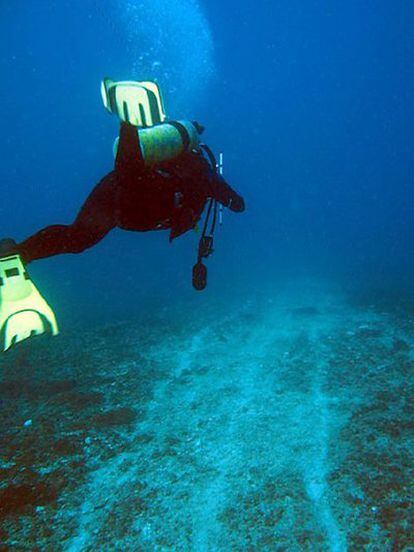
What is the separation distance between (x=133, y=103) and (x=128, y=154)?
0.38 m

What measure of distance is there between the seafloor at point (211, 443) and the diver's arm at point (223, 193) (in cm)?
296

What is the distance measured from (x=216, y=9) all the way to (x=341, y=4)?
14308 millimetres

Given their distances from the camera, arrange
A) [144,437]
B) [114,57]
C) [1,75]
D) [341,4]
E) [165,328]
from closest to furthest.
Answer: [144,437]
[165,328]
[341,4]
[1,75]
[114,57]

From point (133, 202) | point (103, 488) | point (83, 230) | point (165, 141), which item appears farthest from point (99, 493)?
point (165, 141)

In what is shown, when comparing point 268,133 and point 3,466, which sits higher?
point 268,133

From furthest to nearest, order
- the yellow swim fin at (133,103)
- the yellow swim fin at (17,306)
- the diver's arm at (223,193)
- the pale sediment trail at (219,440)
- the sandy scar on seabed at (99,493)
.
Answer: the diver's arm at (223,193) < the pale sediment trail at (219,440) < the sandy scar on seabed at (99,493) < the yellow swim fin at (17,306) < the yellow swim fin at (133,103)

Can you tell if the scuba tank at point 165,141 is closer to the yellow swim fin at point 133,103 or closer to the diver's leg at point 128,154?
the diver's leg at point 128,154

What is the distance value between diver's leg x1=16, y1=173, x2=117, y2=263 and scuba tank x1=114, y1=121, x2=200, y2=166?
1.26 feet

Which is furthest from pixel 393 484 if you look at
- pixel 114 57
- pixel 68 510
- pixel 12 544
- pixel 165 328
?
pixel 114 57

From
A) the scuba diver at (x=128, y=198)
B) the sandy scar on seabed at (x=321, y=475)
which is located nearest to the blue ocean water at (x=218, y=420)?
the sandy scar on seabed at (x=321, y=475)

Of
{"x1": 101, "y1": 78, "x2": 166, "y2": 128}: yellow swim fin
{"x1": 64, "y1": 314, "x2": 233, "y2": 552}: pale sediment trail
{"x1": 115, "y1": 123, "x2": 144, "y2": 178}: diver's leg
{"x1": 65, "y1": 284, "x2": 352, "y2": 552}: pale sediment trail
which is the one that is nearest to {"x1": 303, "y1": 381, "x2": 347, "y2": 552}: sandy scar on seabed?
{"x1": 65, "y1": 284, "x2": 352, "y2": 552}: pale sediment trail

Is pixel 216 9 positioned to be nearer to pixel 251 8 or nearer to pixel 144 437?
pixel 251 8

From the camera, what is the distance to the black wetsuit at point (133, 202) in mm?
2996

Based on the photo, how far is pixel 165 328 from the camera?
32.2ft
